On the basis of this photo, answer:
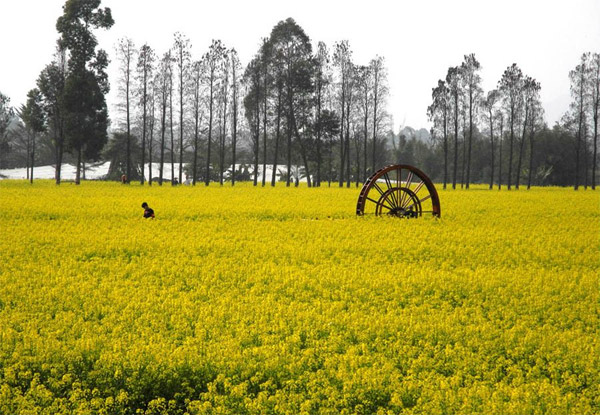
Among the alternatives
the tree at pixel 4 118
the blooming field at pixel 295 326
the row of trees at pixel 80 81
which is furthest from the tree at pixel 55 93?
the blooming field at pixel 295 326

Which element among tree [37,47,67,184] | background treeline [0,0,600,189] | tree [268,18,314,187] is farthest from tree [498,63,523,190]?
tree [37,47,67,184]

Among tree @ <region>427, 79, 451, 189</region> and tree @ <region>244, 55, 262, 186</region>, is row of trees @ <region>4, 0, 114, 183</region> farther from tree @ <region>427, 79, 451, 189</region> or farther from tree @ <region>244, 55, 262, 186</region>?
tree @ <region>427, 79, 451, 189</region>

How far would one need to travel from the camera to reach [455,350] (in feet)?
22.5

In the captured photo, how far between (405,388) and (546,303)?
4.42 m

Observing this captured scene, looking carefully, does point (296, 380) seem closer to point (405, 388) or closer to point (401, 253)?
point (405, 388)

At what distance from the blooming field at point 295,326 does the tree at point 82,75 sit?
32131 millimetres

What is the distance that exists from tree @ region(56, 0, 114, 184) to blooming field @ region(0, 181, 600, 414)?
32.1 meters

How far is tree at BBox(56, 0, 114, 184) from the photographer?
146 feet

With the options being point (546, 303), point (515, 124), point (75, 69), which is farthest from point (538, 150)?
point (546, 303)

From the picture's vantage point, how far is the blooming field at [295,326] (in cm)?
579

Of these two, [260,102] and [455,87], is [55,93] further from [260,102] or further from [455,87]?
[455,87]

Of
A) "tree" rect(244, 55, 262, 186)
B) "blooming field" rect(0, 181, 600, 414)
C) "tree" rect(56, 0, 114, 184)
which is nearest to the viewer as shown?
"blooming field" rect(0, 181, 600, 414)

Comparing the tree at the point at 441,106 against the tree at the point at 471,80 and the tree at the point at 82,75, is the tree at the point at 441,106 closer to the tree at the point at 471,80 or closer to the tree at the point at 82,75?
the tree at the point at 471,80

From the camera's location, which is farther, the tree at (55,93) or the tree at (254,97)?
the tree at (254,97)
